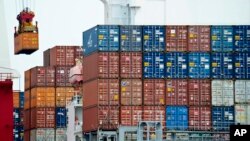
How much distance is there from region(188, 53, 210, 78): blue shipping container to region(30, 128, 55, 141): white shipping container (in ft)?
73.4

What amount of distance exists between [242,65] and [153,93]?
21.4ft

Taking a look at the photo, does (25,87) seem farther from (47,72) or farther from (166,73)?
(166,73)

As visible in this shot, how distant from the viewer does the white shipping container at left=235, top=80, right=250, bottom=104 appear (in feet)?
198

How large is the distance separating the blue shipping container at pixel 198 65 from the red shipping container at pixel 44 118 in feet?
A: 76.9

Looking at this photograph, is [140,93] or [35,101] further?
[35,101]

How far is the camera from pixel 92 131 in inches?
2422

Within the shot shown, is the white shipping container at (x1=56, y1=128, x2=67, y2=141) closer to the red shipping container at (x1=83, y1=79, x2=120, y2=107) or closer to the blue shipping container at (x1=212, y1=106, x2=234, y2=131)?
the red shipping container at (x1=83, y1=79, x2=120, y2=107)

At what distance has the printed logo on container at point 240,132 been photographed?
2417cm

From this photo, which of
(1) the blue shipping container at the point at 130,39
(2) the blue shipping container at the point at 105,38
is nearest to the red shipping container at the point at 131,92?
(1) the blue shipping container at the point at 130,39

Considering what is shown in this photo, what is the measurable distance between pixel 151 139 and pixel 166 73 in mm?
5115

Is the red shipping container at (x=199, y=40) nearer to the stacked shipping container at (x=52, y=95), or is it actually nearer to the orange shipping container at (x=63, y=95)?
the stacked shipping container at (x=52, y=95)

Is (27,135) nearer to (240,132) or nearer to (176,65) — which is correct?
(176,65)

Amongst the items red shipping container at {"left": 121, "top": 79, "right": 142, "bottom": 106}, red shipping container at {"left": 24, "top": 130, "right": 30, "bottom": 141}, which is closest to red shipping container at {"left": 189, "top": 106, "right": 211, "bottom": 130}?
red shipping container at {"left": 121, "top": 79, "right": 142, "bottom": 106}

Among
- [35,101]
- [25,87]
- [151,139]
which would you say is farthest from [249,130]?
[25,87]
